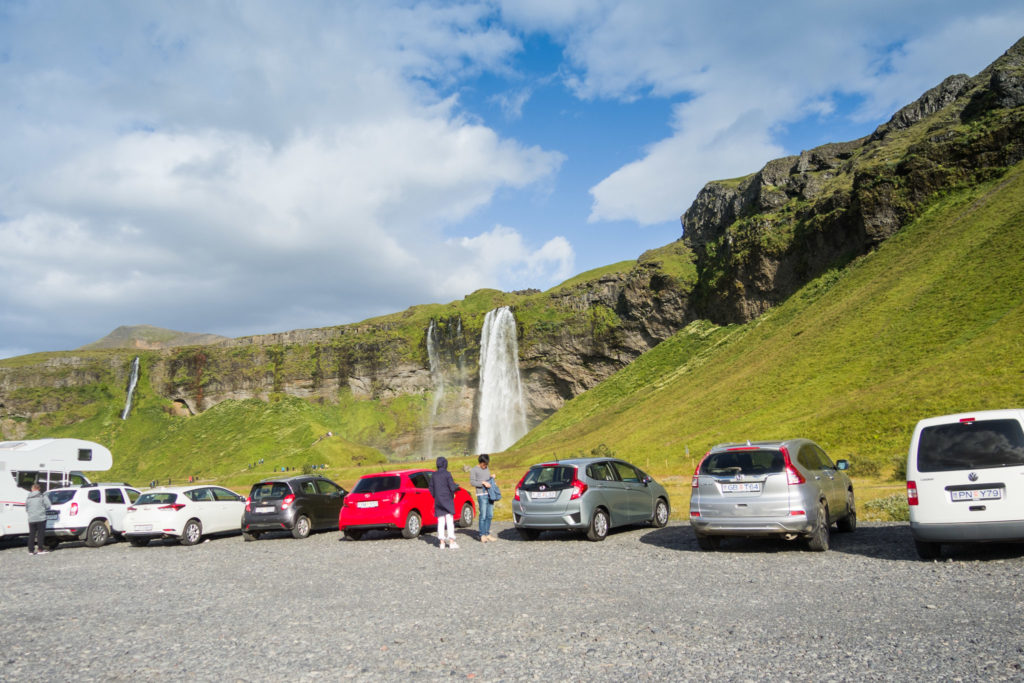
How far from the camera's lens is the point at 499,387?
8269 centimetres

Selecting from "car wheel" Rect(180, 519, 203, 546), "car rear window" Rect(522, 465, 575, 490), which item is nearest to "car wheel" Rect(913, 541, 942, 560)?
"car rear window" Rect(522, 465, 575, 490)

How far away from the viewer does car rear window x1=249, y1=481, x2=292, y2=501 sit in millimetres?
17969

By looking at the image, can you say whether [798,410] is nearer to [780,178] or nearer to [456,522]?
[456,522]

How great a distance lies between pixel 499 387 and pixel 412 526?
6605 centimetres

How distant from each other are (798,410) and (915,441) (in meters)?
→ 34.3

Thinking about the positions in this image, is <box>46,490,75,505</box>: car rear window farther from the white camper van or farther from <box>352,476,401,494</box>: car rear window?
<box>352,476,401,494</box>: car rear window

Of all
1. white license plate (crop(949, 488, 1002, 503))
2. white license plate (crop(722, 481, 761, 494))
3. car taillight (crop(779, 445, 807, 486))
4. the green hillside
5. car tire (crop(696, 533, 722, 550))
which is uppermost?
the green hillside

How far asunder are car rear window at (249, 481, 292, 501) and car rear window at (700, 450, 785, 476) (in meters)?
11.4

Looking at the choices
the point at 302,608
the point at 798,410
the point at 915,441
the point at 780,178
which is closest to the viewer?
the point at 302,608

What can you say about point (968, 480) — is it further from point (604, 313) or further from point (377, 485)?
point (604, 313)

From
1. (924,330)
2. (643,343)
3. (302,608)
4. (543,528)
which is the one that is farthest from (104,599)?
(643,343)

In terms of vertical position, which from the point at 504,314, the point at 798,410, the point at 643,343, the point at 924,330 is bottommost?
the point at 798,410

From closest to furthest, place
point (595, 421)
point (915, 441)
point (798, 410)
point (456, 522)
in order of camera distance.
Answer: point (915, 441) → point (456, 522) → point (798, 410) → point (595, 421)

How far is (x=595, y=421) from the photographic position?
212 ft
